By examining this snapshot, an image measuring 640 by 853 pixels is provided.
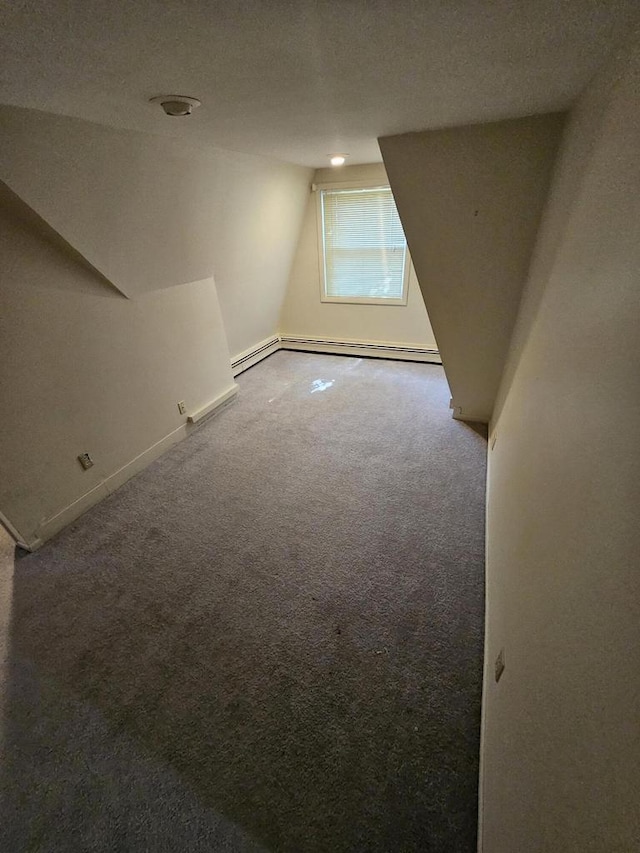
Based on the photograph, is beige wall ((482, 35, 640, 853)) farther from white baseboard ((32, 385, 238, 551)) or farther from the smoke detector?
white baseboard ((32, 385, 238, 551))

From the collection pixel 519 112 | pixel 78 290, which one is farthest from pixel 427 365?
pixel 78 290

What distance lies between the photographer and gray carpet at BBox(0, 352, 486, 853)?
1102mm

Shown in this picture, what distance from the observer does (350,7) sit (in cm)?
64

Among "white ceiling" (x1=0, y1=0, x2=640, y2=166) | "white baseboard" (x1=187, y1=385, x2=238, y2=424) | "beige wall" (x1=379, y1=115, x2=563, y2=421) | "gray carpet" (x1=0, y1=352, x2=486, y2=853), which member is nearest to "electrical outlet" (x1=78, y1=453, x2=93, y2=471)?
"gray carpet" (x1=0, y1=352, x2=486, y2=853)

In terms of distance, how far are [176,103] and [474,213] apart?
1.41 metres

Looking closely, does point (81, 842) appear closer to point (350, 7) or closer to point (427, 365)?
point (350, 7)

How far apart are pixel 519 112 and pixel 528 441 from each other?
4.25 feet

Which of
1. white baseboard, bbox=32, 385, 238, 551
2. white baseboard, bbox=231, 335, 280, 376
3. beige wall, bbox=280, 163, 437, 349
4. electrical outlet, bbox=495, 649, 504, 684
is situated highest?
beige wall, bbox=280, 163, 437, 349

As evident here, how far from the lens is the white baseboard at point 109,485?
2082 millimetres

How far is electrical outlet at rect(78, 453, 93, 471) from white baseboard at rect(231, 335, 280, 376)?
1848mm

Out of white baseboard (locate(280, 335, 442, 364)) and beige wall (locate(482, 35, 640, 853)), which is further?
white baseboard (locate(280, 335, 442, 364))

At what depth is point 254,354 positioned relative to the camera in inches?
171

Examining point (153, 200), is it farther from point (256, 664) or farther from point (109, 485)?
point (256, 664)

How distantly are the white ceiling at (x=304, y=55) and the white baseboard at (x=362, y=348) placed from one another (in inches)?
109
